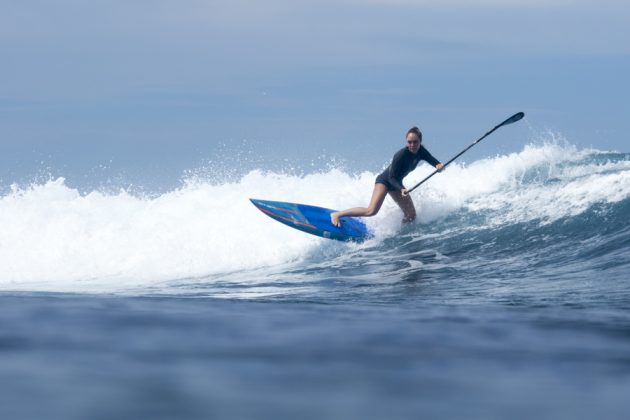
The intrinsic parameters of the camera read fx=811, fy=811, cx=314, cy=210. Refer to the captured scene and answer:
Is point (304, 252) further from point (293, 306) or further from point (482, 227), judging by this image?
point (293, 306)

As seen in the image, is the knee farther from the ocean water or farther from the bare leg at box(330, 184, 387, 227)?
the ocean water

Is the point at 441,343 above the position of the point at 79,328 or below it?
below

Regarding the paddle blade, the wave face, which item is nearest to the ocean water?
the wave face

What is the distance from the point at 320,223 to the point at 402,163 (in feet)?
5.35

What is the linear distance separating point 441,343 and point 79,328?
1.46 meters

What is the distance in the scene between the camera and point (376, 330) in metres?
3.53

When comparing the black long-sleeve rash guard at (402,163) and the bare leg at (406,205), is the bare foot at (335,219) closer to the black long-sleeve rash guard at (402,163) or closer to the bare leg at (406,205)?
the bare leg at (406,205)

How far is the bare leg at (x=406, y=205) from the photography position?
10.8 m

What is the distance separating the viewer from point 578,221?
415 inches

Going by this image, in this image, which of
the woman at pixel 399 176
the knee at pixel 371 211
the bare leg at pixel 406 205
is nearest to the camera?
the woman at pixel 399 176

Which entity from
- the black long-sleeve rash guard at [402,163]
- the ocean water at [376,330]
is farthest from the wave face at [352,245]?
the black long-sleeve rash guard at [402,163]

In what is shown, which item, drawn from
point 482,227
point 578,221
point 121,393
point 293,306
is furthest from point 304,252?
point 121,393

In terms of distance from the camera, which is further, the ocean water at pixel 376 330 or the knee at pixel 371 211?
the knee at pixel 371 211

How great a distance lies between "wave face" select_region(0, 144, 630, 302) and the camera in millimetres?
8117
